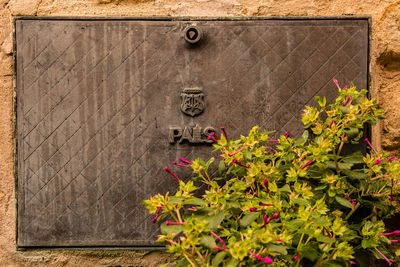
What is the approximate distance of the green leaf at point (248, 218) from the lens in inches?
44.9

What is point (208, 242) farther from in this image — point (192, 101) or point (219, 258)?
point (192, 101)

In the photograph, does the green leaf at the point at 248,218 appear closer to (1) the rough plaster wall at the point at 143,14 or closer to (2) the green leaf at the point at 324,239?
(2) the green leaf at the point at 324,239

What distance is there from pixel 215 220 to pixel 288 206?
27 cm

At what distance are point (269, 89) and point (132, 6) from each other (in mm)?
790

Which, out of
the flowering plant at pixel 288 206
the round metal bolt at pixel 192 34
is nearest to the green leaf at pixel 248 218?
the flowering plant at pixel 288 206

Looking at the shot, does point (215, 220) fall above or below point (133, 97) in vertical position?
below

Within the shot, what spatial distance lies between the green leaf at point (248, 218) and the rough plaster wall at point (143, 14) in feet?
2.19

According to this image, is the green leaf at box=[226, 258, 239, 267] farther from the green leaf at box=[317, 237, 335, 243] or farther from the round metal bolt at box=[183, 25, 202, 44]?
the round metal bolt at box=[183, 25, 202, 44]

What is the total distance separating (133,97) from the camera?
5.31 ft

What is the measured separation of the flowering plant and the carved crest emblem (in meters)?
0.32

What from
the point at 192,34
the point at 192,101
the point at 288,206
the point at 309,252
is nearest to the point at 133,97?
the point at 192,101

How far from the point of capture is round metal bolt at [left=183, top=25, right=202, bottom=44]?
1.58m

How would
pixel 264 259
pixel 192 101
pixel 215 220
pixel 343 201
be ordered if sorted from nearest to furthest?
pixel 264 259, pixel 215 220, pixel 343 201, pixel 192 101

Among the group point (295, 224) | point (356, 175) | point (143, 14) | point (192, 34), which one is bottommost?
point (295, 224)
